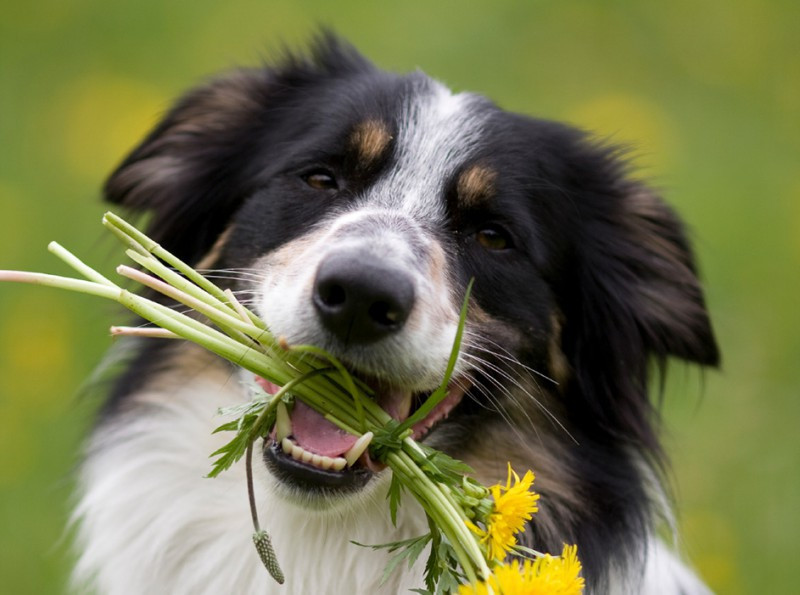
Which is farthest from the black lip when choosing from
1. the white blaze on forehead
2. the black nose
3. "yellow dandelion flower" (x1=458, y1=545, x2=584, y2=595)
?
the white blaze on forehead

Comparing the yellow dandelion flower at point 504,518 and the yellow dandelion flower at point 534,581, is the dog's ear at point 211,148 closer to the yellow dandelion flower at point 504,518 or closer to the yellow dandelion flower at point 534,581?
the yellow dandelion flower at point 504,518

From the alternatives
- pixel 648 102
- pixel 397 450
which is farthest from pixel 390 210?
pixel 648 102

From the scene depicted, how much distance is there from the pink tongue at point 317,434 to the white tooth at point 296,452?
17 mm

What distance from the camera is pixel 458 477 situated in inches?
106

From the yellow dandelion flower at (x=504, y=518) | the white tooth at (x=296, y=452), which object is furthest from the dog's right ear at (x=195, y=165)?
the yellow dandelion flower at (x=504, y=518)

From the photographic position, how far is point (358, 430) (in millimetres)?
2818

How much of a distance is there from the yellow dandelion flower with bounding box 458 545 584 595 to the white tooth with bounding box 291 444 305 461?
2.28 ft

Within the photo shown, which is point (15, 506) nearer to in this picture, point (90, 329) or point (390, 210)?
point (90, 329)

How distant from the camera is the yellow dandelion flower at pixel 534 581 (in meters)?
2.27

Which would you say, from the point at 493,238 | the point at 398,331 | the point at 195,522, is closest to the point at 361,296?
the point at 398,331

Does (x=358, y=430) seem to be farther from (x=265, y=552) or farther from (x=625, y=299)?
(x=625, y=299)

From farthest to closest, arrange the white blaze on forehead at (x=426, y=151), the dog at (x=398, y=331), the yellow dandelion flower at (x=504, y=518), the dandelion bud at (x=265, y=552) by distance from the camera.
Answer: the white blaze on forehead at (x=426, y=151)
the dog at (x=398, y=331)
the dandelion bud at (x=265, y=552)
the yellow dandelion flower at (x=504, y=518)

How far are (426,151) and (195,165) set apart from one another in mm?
939

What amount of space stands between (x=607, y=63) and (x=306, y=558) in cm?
706
